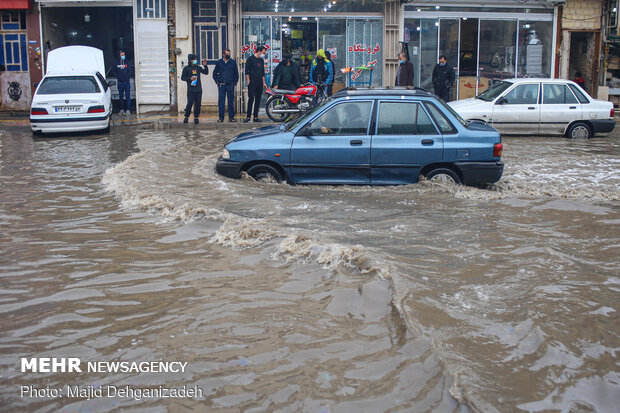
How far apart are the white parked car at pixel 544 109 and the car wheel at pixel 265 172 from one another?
23.2 ft

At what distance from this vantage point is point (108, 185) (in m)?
9.96

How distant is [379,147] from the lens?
30.7 ft

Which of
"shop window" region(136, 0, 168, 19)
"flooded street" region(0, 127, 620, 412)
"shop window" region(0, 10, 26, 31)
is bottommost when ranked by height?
"flooded street" region(0, 127, 620, 412)

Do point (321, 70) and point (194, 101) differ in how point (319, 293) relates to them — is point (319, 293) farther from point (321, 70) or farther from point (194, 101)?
point (321, 70)

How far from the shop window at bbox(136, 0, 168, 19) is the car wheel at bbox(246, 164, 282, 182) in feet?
40.5

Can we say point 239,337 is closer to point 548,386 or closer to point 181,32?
point 548,386

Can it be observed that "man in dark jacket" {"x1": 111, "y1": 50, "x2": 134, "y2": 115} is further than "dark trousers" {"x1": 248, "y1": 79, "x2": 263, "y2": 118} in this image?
Yes

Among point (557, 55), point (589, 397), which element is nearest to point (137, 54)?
point (557, 55)

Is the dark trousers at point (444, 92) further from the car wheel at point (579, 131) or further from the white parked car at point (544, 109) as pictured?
the car wheel at point (579, 131)

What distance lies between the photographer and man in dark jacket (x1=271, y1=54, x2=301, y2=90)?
17984mm

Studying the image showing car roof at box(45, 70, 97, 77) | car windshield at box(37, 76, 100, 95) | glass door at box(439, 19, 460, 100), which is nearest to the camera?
car windshield at box(37, 76, 100, 95)

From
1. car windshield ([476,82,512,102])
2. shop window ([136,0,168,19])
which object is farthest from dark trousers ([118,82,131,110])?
car windshield ([476,82,512,102])

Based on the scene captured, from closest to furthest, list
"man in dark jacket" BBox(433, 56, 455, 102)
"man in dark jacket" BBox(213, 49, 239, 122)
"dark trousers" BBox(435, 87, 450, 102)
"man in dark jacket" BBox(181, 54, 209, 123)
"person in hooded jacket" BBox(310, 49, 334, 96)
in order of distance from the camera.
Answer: "man in dark jacket" BBox(181, 54, 209, 123)
"man in dark jacket" BBox(213, 49, 239, 122)
"person in hooded jacket" BBox(310, 49, 334, 96)
"man in dark jacket" BBox(433, 56, 455, 102)
"dark trousers" BBox(435, 87, 450, 102)

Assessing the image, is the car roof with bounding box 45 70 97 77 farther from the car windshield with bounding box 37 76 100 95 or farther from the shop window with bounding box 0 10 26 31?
the shop window with bounding box 0 10 26 31
